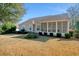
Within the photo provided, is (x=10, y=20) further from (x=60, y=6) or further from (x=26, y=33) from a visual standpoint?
(x=60, y=6)

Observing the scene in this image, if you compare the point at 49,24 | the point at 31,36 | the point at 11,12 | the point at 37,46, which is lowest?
the point at 37,46

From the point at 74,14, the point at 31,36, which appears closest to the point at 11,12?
the point at 31,36

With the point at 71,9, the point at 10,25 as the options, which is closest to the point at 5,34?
the point at 10,25

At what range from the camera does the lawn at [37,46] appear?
210 inches

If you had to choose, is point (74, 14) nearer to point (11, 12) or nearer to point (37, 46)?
point (37, 46)

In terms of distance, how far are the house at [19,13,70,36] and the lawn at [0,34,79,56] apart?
0.21 metres

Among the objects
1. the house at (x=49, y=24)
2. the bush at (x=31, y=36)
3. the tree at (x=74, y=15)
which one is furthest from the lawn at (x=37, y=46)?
the tree at (x=74, y=15)

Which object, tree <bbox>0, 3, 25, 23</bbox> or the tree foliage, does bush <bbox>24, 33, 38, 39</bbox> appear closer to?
tree <bbox>0, 3, 25, 23</bbox>

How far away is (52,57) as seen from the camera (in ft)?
17.4

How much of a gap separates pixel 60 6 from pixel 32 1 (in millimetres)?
614

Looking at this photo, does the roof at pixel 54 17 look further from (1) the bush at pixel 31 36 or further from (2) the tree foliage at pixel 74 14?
(1) the bush at pixel 31 36

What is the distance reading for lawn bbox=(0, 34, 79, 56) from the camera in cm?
533

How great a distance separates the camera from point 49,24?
18.4 ft

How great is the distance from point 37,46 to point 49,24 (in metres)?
0.59
